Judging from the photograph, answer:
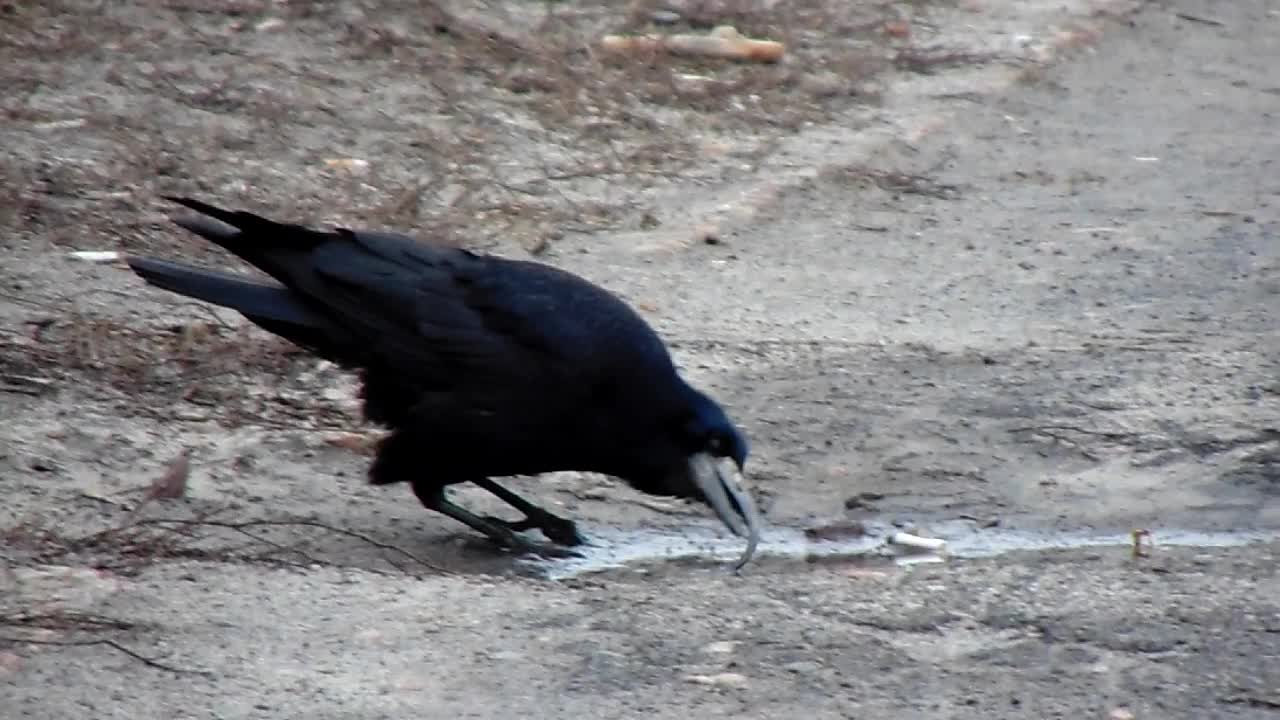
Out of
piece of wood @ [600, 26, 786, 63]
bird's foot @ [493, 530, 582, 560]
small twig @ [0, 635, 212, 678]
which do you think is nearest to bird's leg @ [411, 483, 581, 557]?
bird's foot @ [493, 530, 582, 560]

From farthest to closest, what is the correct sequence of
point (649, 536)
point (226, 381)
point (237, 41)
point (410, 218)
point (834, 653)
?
point (237, 41), point (410, 218), point (226, 381), point (649, 536), point (834, 653)

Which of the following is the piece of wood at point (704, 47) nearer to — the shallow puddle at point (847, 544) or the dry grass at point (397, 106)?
the dry grass at point (397, 106)

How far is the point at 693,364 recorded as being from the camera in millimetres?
6473

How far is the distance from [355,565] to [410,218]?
8.83 feet

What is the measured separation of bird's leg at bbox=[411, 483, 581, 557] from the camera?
520 centimetres

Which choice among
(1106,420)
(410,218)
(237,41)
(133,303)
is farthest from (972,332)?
(237,41)

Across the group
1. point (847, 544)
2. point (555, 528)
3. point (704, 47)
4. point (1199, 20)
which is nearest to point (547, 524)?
point (555, 528)

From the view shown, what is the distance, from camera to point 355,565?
490 cm

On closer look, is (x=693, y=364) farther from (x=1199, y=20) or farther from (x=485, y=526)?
(x=1199, y=20)

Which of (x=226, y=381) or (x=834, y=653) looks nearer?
(x=834, y=653)

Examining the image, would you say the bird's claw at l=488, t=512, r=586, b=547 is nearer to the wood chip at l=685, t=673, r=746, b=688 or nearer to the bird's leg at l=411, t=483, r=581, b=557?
the bird's leg at l=411, t=483, r=581, b=557

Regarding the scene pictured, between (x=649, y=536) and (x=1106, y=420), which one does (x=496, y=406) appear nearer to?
(x=649, y=536)

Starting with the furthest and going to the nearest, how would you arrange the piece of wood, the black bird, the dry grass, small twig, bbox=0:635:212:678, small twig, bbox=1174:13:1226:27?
small twig, bbox=1174:13:1226:27
the piece of wood
the dry grass
the black bird
small twig, bbox=0:635:212:678

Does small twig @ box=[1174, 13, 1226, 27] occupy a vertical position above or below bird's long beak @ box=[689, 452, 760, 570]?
below
